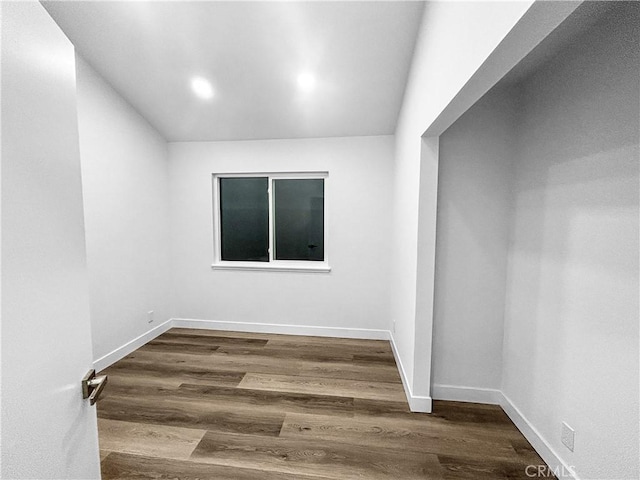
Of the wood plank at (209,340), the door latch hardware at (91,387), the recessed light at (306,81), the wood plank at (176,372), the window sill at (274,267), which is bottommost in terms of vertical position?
the wood plank at (176,372)

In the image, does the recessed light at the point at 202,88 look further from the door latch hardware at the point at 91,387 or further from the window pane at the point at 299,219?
the door latch hardware at the point at 91,387

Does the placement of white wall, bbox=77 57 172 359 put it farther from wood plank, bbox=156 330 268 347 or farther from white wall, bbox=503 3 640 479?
white wall, bbox=503 3 640 479

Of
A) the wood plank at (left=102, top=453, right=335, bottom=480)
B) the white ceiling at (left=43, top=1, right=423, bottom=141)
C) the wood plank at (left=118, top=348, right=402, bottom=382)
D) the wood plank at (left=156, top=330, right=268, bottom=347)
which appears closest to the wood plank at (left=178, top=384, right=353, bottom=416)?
the wood plank at (left=118, top=348, right=402, bottom=382)

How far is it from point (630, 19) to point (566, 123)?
1.58 ft

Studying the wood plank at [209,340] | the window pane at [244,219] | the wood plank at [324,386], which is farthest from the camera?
the window pane at [244,219]

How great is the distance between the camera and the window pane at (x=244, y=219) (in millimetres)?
3707

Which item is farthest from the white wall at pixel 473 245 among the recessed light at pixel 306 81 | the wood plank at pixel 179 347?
the wood plank at pixel 179 347

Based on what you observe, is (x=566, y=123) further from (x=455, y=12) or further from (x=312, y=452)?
(x=312, y=452)

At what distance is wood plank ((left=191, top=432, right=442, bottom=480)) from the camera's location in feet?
5.32

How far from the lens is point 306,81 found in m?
2.64

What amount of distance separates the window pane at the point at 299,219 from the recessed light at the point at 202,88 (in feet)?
3.85

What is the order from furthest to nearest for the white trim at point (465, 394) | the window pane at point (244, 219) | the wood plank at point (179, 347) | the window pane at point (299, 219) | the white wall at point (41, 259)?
the window pane at point (244, 219), the window pane at point (299, 219), the wood plank at point (179, 347), the white trim at point (465, 394), the white wall at point (41, 259)

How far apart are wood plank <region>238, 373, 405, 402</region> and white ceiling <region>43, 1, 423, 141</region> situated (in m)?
2.54

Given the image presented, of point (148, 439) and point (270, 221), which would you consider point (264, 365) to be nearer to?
point (148, 439)
